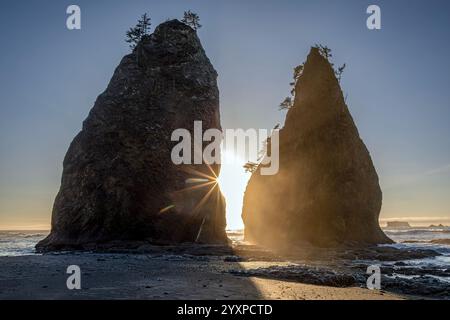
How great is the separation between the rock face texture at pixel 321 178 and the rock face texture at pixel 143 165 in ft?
29.9

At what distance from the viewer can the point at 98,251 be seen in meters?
29.1

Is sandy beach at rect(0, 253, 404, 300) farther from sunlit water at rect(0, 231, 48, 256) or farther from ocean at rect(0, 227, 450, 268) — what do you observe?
sunlit water at rect(0, 231, 48, 256)

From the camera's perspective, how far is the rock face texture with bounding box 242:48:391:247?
4031cm

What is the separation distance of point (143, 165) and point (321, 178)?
66.1 feet

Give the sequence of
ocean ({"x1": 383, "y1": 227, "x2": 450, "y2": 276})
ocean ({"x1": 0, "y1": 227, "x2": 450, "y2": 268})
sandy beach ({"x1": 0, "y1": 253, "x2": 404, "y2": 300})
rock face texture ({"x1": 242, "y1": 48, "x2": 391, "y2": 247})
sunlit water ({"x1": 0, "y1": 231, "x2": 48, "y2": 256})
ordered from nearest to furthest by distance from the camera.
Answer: sandy beach ({"x1": 0, "y1": 253, "x2": 404, "y2": 300}) → ocean ({"x1": 383, "y1": 227, "x2": 450, "y2": 276}) → ocean ({"x1": 0, "y1": 227, "x2": 450, "y2": 268}) → sunlit water ({"x1": 0, "y1": 231, "x2": 48, "y2": 256}) → rock face texture ({"x1": 242, "y1": 48, "x2": 391, "y2": 247})

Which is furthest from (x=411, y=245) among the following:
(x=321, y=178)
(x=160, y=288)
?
(x=160, y=288)

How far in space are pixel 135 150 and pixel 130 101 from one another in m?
5.78

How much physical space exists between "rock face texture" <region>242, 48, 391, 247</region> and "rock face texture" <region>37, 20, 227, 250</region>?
912cm

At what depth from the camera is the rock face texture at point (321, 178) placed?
4031cm

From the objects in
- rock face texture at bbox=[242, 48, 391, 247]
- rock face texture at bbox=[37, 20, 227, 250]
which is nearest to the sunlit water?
rock face texture at bbox=[37, 20, 227, 250]

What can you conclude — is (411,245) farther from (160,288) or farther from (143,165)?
(160,288)

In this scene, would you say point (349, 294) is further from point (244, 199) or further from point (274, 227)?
point (244, 199)

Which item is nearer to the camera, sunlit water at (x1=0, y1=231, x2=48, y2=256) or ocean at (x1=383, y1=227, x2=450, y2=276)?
ocean at (x1=383, y1=227, x2=450, y2=276)
